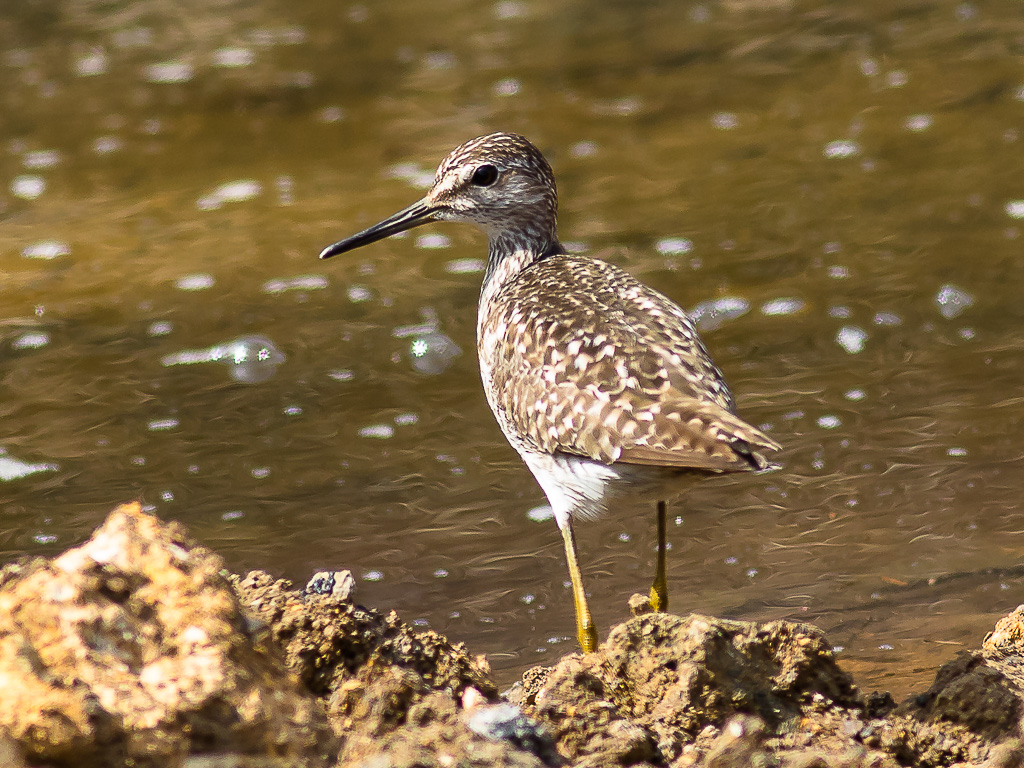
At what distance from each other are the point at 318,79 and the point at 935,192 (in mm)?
5415

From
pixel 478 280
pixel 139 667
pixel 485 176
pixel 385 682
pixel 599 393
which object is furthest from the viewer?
pixel 478 280

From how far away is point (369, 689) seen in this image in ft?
10.7

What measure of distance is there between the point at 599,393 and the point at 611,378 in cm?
7

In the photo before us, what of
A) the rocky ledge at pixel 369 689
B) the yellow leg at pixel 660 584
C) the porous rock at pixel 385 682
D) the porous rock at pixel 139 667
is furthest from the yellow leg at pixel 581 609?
the porous rock at pixel 139 667

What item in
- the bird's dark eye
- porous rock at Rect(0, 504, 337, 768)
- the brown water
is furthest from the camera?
the bird's dark eye

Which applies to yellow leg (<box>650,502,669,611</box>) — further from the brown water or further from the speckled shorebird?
the brown water

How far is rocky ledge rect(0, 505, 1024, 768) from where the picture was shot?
2650 millimetres

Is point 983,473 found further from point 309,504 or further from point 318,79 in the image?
point 318,79

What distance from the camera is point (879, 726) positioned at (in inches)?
138

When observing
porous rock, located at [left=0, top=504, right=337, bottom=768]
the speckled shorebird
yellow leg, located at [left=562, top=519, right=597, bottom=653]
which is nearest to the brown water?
yellow leg, located at [left=562, top=519, right=597, bottom=653]

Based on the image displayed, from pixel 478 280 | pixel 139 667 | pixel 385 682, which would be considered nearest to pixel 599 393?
pixel 385 682

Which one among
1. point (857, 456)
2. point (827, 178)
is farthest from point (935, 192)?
point (857, 456)

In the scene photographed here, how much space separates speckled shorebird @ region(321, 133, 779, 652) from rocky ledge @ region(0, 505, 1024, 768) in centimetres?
72

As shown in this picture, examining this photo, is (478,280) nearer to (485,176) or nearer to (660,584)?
(485,176)
